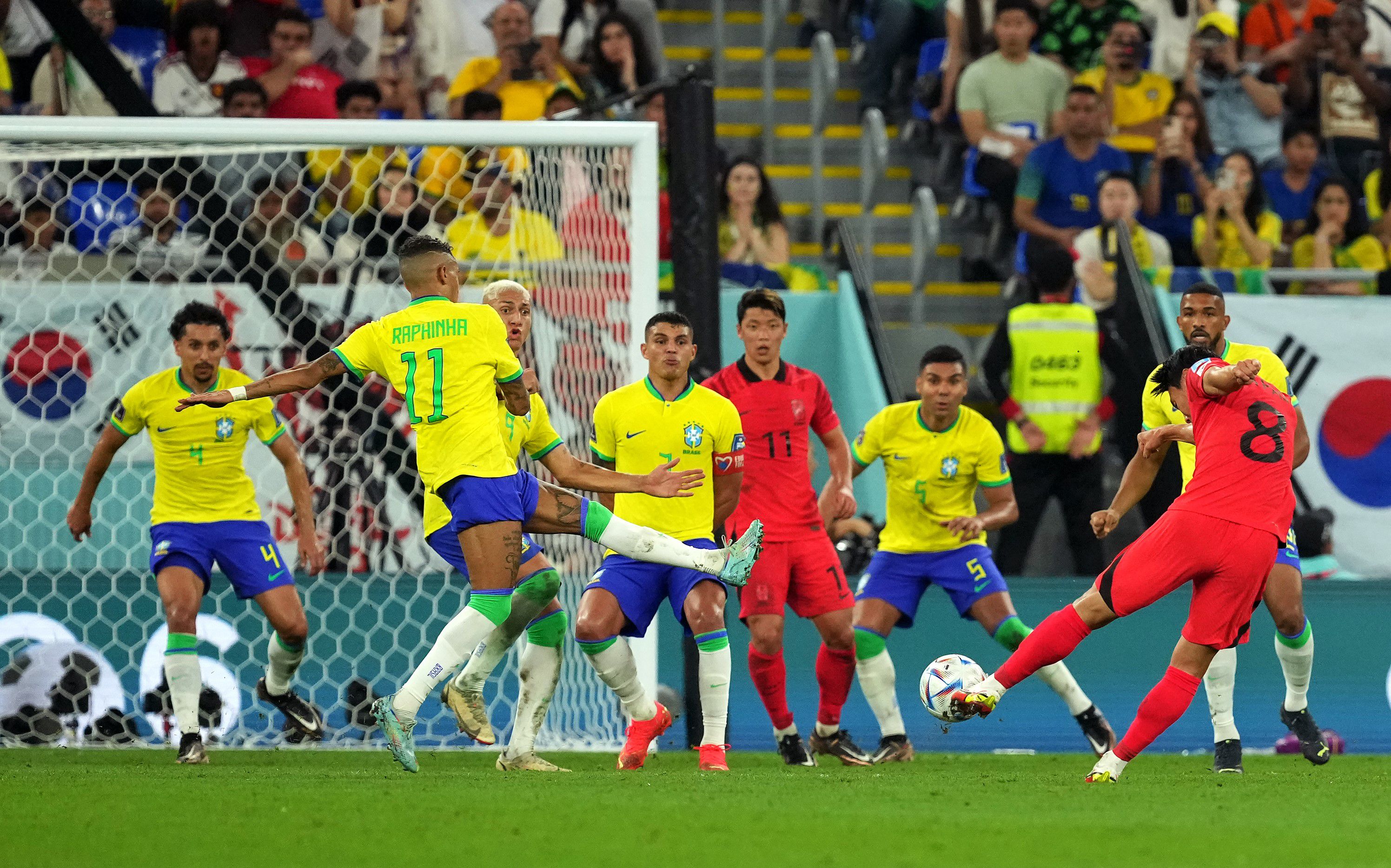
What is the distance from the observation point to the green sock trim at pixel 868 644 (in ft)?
27.8

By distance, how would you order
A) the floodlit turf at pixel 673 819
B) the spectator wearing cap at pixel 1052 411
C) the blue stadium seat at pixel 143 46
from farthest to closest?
1. the blue stadium seat at pixel 143 46
2. the spectator wearing cap at pixel 1052 411
3. the floodlit turf at pixel 673 819

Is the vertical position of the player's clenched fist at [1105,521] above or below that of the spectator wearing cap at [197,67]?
below

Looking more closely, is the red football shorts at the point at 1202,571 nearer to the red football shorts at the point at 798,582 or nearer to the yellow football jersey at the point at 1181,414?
the yellow football jersey at the point at 1181,414

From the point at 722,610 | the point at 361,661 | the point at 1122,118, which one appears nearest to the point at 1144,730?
the point at 722,610

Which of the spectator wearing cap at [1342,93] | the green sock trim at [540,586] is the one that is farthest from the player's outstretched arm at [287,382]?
the spectator wearing cap at [1342,93]

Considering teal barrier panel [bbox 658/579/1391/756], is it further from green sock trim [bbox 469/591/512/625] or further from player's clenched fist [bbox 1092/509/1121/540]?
green sock trim [bbox 469/591/512/625]

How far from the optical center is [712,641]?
23.6 feet

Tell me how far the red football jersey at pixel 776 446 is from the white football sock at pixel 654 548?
3.78 feet

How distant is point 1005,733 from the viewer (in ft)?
30.9

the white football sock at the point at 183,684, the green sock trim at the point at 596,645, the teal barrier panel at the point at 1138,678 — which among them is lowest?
the teal barrier panel at the point at 1138,678

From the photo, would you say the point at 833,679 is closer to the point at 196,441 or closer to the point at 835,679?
the point at 835,679

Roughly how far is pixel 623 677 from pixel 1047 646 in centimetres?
182

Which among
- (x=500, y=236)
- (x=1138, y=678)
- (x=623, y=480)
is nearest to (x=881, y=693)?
(x=1138, y=678)

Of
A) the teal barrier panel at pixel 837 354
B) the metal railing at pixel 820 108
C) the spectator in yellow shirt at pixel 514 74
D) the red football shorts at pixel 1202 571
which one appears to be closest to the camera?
the red football shorts at pixel 1202 571
